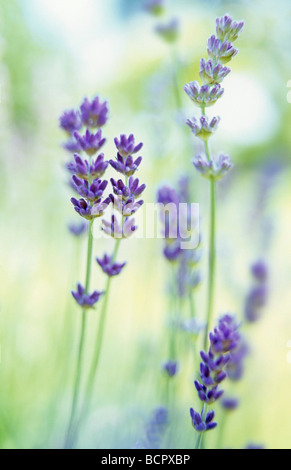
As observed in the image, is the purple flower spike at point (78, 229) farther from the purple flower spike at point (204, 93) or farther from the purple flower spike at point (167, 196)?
the purple flower spike at point (204, 93)

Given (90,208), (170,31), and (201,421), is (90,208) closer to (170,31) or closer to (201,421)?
(201,421)

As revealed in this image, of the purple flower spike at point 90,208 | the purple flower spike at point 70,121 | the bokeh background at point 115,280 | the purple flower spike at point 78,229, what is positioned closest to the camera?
the purple flower spike at point 90,208

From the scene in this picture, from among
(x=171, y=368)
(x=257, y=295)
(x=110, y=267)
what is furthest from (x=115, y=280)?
(x=110, y=267)

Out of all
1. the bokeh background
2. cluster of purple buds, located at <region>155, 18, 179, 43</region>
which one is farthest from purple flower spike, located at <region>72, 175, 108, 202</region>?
cluster of purple buds, located at <region>155, 18, 179, 43</region>

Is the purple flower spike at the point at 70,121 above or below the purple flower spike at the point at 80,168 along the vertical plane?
above

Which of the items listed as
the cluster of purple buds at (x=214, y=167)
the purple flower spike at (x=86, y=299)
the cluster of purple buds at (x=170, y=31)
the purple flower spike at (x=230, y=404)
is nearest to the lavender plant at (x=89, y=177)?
the purple flower spike at (x=86, y=299)

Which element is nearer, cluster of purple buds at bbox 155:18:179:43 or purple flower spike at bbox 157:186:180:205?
purple flower spike at bbox 157:186:180:205

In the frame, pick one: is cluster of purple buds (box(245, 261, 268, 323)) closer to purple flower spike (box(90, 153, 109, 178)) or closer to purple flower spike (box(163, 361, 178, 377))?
purple flower spike (box(163, 361, 178, 377))
